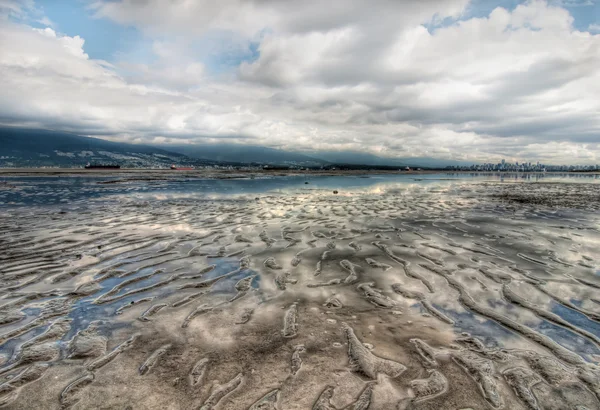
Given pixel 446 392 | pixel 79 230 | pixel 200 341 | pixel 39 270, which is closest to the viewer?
pixel 446 392

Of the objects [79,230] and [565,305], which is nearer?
[565,305]

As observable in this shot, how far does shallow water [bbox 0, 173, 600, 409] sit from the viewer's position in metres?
4.08

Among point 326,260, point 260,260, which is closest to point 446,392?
Result: point 326,260

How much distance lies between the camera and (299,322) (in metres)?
6.05

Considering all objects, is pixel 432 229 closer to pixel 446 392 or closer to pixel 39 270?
pixel 446 392

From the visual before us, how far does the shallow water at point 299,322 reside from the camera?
13.4 feet

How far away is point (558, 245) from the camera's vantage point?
1217cm

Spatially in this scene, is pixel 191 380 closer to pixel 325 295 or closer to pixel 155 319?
pixel 155 319

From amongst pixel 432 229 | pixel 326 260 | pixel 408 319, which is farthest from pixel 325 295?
pixel 432 229

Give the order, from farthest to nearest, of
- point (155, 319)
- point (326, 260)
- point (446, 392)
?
point (326, 260) < point (155, 319) < point (446, 392)

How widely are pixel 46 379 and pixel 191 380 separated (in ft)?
7.16

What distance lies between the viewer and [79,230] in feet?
48.0

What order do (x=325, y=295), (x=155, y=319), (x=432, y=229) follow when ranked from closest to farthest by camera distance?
(x=155, y=319)
(x=325, y=295)
(x=432, y=229)

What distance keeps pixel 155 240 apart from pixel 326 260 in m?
7.84
